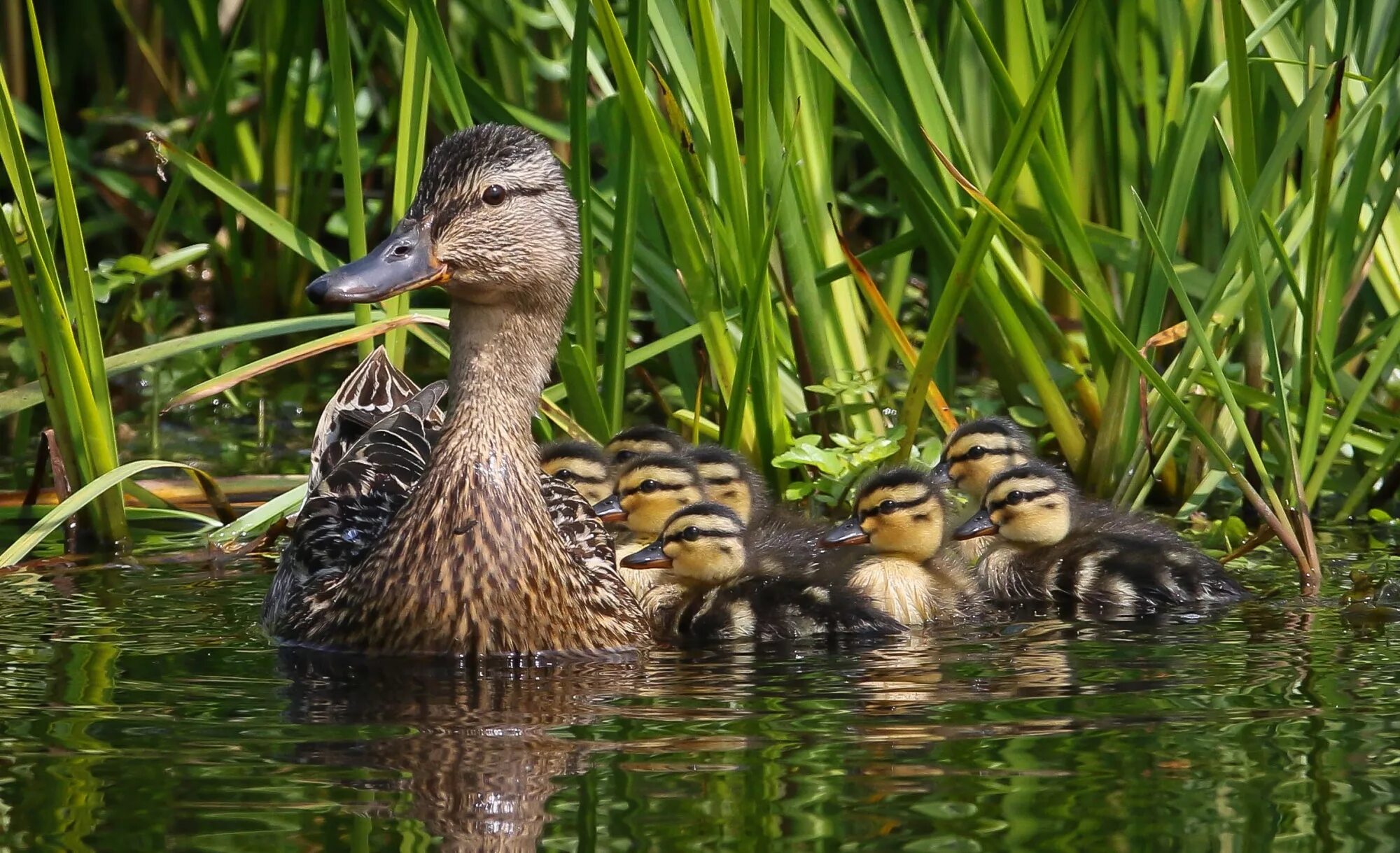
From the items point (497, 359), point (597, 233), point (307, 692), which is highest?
point (597, 233)

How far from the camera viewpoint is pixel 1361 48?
4.51m

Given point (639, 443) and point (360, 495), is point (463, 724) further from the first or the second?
point (639, 443)

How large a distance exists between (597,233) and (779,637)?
4.18 feet

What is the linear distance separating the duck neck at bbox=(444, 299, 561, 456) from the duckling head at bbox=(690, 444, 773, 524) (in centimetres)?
64

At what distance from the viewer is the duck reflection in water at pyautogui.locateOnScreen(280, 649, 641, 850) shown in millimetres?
2639

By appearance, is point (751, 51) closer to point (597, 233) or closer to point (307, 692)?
point (597, 233)

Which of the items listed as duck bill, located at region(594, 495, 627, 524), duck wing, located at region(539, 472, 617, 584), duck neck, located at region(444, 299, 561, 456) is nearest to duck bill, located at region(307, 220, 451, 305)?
duck neck, located at region(444, 299, 561, 456)

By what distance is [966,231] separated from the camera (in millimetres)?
4516

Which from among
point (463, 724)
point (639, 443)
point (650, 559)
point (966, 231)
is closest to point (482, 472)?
point (650, 559)

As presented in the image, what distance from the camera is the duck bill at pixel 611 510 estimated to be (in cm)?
444

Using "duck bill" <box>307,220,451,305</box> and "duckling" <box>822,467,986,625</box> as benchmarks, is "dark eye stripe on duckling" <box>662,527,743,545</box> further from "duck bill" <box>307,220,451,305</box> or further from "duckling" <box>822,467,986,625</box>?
"duck bill" <box>307,220,451,305</box>

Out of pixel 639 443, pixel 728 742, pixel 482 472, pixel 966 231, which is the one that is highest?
pixel 966 231

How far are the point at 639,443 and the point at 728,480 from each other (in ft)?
0.94

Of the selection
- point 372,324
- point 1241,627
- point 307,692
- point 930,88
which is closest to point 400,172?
point 372,324
